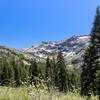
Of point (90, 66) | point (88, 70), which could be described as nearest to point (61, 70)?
point (88, 70)

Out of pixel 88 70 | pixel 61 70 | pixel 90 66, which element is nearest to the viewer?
pixel 90 66

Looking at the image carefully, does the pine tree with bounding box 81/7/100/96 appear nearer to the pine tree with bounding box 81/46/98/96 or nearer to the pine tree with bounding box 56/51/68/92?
the pine tree with bounding box 81/46/98/96

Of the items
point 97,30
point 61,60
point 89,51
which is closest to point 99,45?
point 97,30

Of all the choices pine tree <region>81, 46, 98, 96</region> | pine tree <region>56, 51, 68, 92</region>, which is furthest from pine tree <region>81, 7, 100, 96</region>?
pine tree <region>56, 51, 68, 92</region>

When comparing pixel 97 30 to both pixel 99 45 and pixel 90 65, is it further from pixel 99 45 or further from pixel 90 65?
pixel 90 65

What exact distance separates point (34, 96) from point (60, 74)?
31928mm

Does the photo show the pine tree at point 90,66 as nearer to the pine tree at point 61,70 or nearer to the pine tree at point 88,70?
the pine tree at point 88,70

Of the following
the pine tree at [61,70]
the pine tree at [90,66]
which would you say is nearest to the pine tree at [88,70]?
the pine tree at [90,66]

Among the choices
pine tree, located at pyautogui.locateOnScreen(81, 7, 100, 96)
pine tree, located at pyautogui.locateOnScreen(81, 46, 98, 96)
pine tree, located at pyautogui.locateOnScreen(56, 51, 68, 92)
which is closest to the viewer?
pine tree, located at pyautogui.locateOnScreen(81, 7, 100, 96)

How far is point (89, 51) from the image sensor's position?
2086 cm

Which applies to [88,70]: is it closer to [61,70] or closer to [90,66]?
[90,66]

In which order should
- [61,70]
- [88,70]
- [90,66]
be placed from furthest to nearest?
[61,70] < [88,70] < [90,66]

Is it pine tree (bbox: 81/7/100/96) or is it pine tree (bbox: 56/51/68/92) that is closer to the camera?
pine tree (bbox: 81/7/100/96)

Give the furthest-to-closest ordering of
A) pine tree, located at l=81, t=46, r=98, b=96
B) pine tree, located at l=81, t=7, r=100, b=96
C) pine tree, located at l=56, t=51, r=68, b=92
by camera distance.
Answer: pine tree, located at l=56, t=51, r=68, b=92 < pine tree, located at l=81, t=46, r=98, b=96 < pine tree, located at l=81, t=7, r=100, b=96
